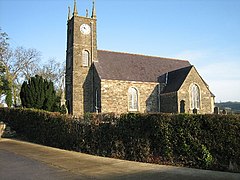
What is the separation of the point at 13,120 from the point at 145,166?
52.7 feet

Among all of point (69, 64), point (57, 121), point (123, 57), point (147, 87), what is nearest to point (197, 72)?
point (147, 87)

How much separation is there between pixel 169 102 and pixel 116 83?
7249 mm

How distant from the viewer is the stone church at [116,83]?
30.3 m

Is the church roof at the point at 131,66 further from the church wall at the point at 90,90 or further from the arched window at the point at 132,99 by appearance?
the arched window at the point at 132,99

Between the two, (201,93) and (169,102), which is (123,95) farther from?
(201,93)

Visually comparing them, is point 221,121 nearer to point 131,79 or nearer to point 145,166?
point 145,166

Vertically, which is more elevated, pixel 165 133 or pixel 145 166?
pixel 165 133

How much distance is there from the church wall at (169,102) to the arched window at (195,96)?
7.88ft

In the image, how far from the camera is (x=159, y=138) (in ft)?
35.5

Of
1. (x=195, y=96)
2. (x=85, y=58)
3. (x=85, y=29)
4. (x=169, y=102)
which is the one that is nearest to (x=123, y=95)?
(x=169, y=102)

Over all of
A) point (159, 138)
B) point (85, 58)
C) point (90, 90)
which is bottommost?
point (159, 138)

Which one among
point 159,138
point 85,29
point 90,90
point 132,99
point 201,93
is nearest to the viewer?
point 159,138

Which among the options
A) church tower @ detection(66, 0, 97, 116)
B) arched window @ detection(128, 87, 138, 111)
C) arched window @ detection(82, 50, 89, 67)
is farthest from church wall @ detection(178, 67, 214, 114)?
arched window @ detection(82, 50, 89, 67)

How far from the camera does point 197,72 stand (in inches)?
1235
